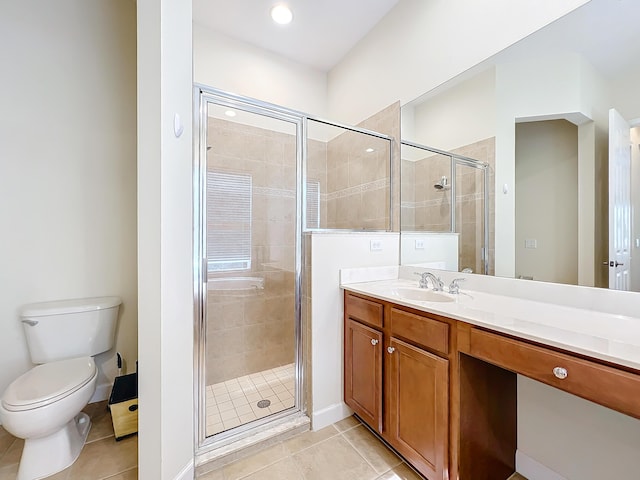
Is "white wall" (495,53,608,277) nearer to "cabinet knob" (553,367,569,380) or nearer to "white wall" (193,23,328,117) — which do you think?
"cabinet knob" (553,367,569,380)

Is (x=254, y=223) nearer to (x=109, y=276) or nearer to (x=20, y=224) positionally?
(x=109, y=276)

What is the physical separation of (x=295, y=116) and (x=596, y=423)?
86.2 inches

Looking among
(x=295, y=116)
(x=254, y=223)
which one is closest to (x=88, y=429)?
(x=254, y=223)

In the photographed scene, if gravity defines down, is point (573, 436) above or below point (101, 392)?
above

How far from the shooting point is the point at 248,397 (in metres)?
1.94

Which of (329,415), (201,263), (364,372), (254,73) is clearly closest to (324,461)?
(329,415)

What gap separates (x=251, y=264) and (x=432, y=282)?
1.35 meters

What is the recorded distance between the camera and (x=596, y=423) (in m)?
1.11

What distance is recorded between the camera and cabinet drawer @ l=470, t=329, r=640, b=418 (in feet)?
Answer: 2.36

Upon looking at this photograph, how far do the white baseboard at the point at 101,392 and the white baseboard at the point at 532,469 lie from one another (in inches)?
102

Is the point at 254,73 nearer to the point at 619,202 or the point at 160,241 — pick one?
the point at 160,241

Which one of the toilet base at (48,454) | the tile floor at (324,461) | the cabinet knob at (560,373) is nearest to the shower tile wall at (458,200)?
the cabinet knob at (560,373)

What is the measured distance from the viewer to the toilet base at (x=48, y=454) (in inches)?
52.4

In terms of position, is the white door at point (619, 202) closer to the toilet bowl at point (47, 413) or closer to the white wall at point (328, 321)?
the white wall at point (328, 321)
